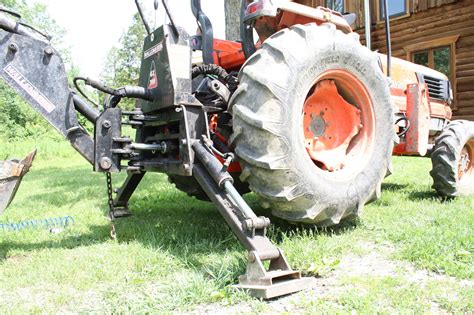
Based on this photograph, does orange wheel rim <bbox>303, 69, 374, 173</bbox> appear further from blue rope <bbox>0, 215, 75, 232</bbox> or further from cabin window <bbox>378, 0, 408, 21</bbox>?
cabin window <bbox>378, 0, 408, 21</bbox>

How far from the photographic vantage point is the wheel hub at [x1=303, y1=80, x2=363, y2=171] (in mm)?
Result: 3578

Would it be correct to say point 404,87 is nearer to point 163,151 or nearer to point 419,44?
point 163,151

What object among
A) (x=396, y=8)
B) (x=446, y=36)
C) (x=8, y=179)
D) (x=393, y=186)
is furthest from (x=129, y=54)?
(x=8, y=179)

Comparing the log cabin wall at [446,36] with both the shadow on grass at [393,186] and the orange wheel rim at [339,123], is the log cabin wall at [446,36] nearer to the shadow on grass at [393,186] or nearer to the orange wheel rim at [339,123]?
the shadow on grass at [393,186]

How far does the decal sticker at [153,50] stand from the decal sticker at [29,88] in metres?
0.85

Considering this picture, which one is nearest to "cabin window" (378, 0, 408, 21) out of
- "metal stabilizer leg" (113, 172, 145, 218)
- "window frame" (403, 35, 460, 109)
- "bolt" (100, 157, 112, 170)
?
"window frame" (403, 35, 460, 109)

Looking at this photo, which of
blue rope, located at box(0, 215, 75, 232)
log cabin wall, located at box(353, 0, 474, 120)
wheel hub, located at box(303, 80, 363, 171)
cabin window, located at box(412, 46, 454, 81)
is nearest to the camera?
wheel hub, located at box(303, 80, 363, 171)

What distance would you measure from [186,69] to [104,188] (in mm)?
4643

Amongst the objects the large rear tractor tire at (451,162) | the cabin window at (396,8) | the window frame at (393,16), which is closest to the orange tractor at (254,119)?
the large rear tractor tire at (451,162)

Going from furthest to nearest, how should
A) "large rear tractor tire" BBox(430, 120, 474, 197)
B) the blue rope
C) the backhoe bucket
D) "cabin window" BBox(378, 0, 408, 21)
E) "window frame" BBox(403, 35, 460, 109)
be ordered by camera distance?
"cabin window" BBox(378, 0, 408, 21)
"window frame" BBox(403, 35, 460, 109)
"large rear tractor tire" BBox(430, 120, 474, 197)
the blue rope
the backhoe bucket

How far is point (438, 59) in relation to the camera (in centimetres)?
1289

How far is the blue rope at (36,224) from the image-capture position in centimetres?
418

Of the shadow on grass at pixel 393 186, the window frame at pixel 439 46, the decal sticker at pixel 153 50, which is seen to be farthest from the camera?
the window frame at pixel 439 46

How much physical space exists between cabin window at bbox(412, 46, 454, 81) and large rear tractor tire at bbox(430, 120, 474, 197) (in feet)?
26.7
